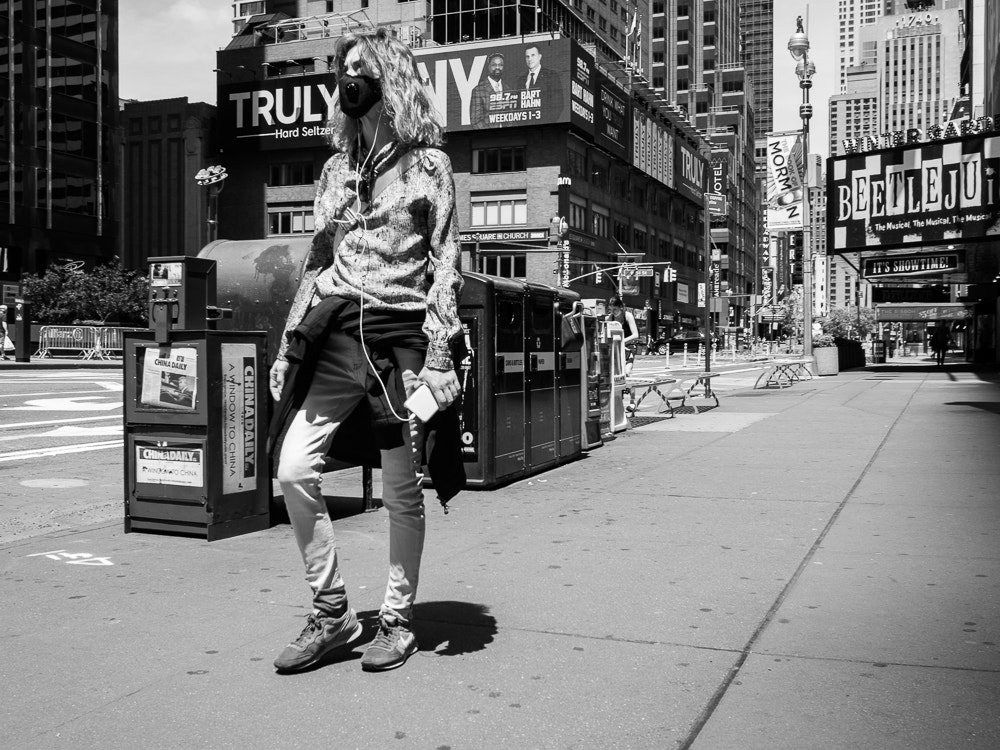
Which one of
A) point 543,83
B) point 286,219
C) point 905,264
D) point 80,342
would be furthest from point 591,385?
point 286,219

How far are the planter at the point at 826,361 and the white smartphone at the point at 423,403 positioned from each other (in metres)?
33.0

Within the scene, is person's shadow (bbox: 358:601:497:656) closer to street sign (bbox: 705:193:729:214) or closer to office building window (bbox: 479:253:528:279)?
street sign (bbox: 705:193:729:214)

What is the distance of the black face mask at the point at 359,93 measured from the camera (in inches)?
Result: 148

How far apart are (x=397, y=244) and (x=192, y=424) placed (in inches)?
115

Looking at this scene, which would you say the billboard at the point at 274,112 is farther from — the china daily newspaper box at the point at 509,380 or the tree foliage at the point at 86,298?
the china daily newspaper box at the point at 509,380

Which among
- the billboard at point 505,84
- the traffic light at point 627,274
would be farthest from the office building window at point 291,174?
the traffic light at point 627,274

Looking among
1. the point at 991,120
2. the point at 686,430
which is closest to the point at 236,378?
the point at 686,430

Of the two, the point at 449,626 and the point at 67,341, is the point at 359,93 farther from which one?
the point at 67,341

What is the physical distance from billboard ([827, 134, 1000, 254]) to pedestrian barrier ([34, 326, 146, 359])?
27.0 metres

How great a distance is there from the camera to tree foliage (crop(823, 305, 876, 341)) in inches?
4963

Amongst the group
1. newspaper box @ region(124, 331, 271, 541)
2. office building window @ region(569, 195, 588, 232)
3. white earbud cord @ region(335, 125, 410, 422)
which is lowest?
newspaper box @ region(124, 331, 271, 541)

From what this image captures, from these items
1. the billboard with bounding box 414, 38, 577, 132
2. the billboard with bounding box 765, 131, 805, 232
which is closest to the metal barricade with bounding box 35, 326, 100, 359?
the billboard with bounding box 765, 131, 805, 232

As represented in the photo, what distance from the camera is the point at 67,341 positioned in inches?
1591

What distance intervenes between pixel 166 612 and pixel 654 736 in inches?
93.9
